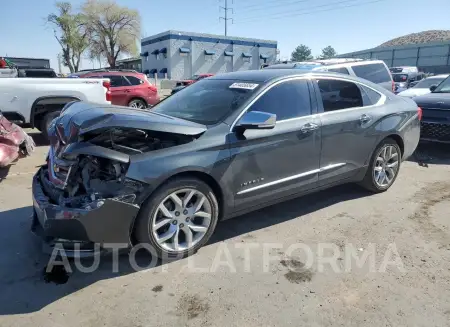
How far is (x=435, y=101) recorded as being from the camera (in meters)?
7.27

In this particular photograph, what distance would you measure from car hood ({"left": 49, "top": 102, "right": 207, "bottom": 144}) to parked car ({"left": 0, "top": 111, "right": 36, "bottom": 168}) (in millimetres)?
2785

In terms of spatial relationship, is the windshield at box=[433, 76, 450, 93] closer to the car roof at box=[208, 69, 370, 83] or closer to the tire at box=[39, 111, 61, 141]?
the car roof at box=[208, 69, 370, 83]

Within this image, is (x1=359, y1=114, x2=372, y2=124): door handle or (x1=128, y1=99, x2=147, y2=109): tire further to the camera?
(x1=128, y1=99, x2=147, y2=109): tire

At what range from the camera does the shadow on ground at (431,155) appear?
688 cm

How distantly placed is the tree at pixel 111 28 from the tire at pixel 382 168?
171 feet

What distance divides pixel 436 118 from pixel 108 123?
→ 6475 millimetres

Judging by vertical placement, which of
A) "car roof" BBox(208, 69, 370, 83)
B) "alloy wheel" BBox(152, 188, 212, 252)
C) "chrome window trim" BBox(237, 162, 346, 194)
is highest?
"car roof" BBox(208, 69, 370, 83)

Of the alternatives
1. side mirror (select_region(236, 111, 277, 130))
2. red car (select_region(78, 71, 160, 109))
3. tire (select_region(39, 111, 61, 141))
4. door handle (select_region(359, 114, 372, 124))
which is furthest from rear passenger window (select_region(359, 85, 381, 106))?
red car (select_region(78, 71, 160, 109))

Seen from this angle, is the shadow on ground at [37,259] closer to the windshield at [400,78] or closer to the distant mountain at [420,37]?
the windshield at [400,78]

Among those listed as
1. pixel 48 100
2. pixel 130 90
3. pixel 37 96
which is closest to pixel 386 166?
pixel 48 100

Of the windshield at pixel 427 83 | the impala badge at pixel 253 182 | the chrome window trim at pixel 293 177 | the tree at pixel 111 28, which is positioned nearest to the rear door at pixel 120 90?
the chrome window trim at pixel 293 177

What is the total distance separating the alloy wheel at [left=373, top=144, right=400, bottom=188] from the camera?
16.0 ft

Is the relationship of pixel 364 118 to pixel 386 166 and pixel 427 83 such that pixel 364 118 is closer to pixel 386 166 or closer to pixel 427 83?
pixel 386 166

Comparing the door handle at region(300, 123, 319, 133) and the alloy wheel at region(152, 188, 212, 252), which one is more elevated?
the door handle at region(300, 123, 319, 133)
